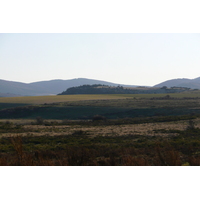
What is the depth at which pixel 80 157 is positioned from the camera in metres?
10.6

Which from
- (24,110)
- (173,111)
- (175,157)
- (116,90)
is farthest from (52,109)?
(116,90)

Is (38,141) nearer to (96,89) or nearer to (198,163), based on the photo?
(198,163)

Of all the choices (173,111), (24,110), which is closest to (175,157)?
(173,111)

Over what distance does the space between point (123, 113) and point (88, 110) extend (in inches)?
302

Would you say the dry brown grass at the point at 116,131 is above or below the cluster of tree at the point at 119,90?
below

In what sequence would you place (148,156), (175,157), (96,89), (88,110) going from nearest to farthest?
(175,157)
(148,156)
(88,110)
(96,89)

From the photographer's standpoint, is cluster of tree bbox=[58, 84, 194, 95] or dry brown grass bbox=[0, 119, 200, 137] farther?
cluster of tree bbox=[58, 84, 194, 95]

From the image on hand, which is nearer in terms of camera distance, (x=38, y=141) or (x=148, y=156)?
(x=148, y=156)

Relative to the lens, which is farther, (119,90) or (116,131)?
(119,90)

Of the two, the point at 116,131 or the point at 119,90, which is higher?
the point at 119,90

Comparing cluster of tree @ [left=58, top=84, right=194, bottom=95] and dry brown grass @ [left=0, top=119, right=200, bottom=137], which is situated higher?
cluster of tree @ [left=58, top=84, right=194, bottom=95]

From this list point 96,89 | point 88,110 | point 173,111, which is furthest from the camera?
point 96,89

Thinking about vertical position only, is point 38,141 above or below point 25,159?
below

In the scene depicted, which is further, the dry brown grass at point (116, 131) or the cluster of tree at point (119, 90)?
the cluster of tree at point (119, 90)
